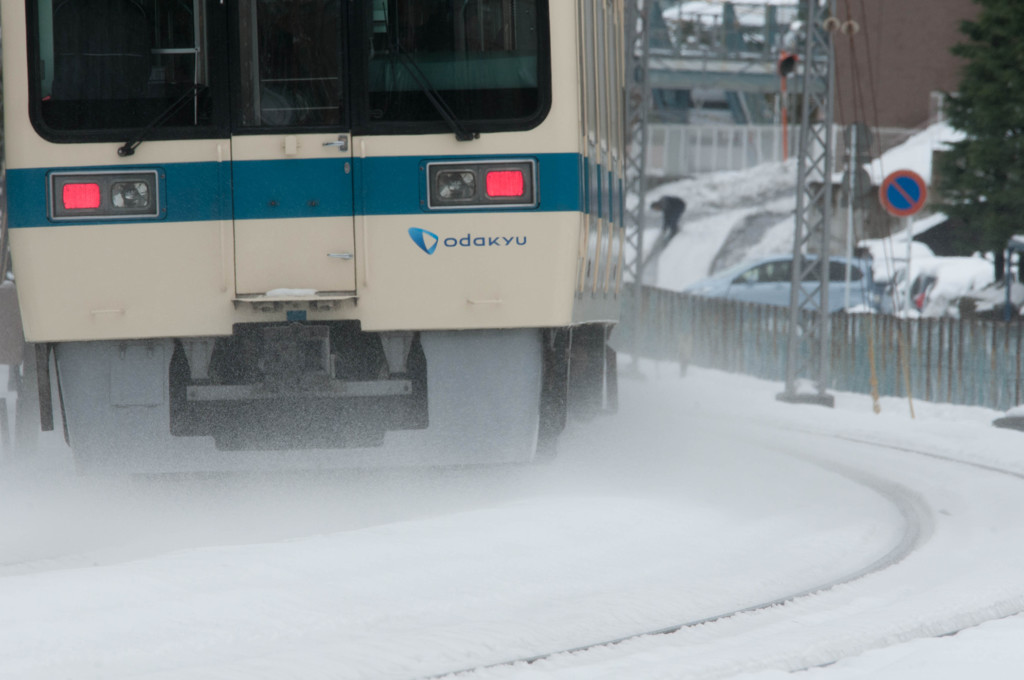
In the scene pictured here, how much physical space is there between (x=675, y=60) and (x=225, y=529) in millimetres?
28099

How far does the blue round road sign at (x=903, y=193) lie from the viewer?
16.4 meters

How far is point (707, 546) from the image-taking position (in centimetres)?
656

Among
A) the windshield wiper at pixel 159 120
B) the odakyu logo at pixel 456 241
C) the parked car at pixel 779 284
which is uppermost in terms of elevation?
the windshield wiper at pixel 159 120

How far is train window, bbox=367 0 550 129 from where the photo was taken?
7.33 meters

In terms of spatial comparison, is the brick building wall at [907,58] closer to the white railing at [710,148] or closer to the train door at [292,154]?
the white railing at [710,148]

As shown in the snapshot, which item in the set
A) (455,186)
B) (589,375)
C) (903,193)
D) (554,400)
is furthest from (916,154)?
(455,186)

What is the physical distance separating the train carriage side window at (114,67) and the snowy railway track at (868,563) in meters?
3.62

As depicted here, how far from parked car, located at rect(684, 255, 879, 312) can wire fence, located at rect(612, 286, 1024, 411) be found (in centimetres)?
210

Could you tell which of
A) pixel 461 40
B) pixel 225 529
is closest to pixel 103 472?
pixel 225 529

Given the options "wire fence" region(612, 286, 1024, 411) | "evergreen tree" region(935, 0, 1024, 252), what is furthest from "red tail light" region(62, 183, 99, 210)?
"evergreen tree" region(935, 0, 1024, 252)

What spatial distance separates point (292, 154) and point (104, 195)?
91cm

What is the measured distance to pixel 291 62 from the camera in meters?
7.39

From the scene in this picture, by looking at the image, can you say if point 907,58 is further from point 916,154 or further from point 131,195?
point 131,195

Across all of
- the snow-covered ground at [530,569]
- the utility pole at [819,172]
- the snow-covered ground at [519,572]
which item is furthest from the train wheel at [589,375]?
the utility pole at [819,172]
